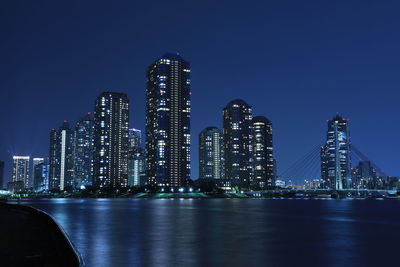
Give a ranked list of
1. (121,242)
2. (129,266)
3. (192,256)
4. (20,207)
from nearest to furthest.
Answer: (129,266) → (192,256) → (121,242) → (20,207)

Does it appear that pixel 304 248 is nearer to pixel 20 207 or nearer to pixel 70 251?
pixel 70 251

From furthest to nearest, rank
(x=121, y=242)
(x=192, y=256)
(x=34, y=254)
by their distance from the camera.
A: (x=121, y=242), (x=192, y=256), (x=34, y=254)

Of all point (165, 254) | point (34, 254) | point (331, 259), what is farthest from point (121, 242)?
point (331, 259)

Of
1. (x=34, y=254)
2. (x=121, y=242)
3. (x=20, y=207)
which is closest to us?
(x=34, y=254)

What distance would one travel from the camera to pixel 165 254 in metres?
20.5

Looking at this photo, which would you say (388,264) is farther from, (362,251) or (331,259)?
(362,251)

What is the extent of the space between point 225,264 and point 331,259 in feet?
17.9

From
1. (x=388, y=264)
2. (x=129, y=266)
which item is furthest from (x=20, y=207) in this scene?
(x=388, y=264)

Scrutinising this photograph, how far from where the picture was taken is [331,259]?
20.1 metres

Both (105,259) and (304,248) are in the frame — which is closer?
(105,259)

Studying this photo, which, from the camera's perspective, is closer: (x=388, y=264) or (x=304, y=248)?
(x=388, y=264)

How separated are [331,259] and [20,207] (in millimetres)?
53316

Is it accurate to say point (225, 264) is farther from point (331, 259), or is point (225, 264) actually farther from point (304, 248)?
point (304, 248)

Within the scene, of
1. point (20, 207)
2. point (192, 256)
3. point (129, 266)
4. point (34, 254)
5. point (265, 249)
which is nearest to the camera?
point (129, 266)
